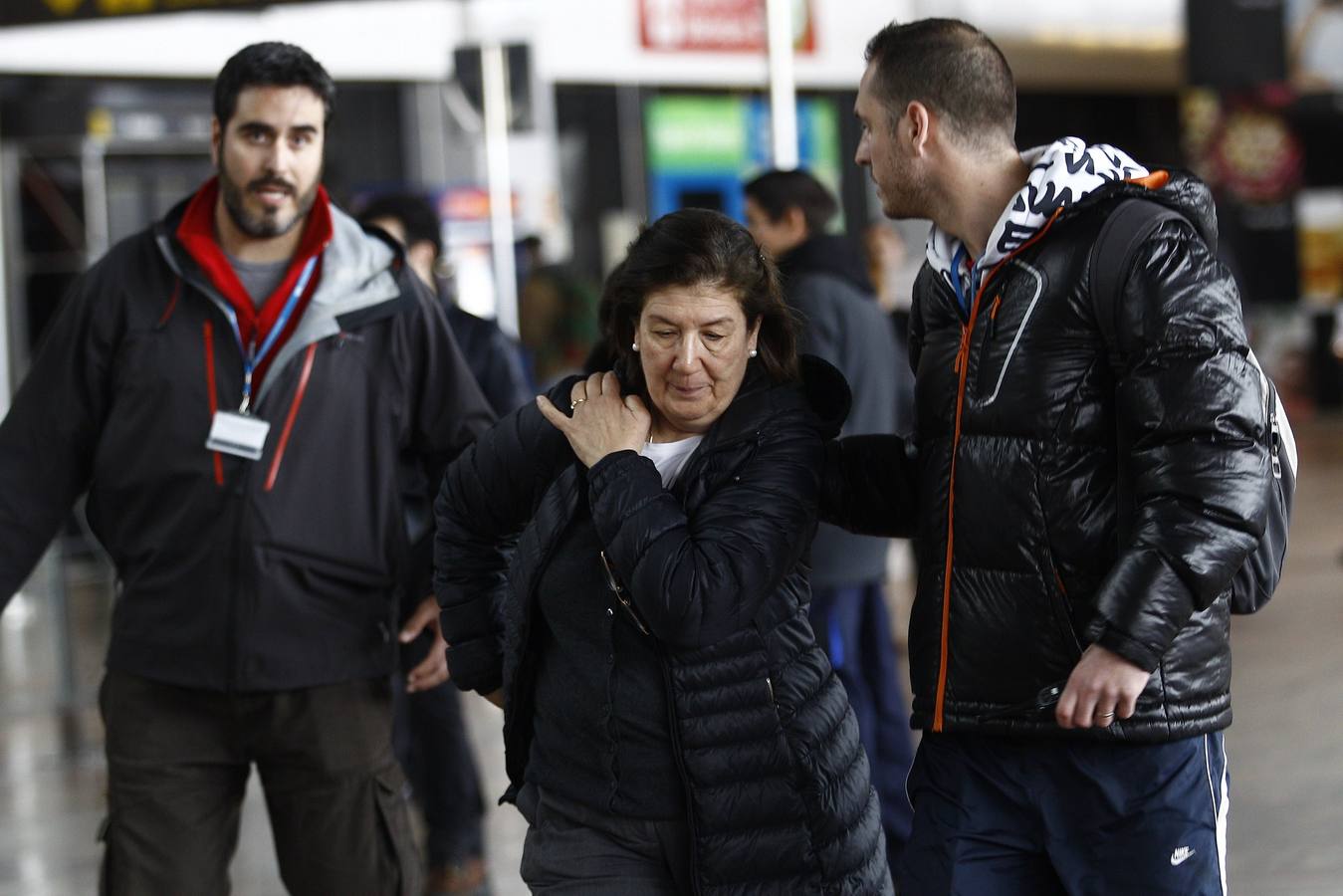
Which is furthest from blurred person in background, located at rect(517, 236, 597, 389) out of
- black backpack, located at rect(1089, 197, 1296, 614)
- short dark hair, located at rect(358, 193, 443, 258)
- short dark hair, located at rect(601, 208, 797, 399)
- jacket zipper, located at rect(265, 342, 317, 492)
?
black backpack, located at rect(1089, 197, 1296, 614)

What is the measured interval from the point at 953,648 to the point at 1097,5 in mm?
20085

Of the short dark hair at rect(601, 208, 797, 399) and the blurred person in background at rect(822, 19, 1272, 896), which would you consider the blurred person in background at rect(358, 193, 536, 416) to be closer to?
the short dark hair at rect(601, 208, 797, 399)

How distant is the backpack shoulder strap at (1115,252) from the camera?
108 inches

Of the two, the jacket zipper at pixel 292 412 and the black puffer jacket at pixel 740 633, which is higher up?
the jacket zipper at pixel 292 412

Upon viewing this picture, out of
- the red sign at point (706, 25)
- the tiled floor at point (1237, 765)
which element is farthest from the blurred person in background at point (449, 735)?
the red sign at point (706, 25)

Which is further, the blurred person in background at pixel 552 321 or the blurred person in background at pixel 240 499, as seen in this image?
the blurred person in background at pixel 552 321

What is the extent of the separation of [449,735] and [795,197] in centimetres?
203

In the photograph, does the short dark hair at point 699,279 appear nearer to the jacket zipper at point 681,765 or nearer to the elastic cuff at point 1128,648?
the jacket zipper at point 681,765

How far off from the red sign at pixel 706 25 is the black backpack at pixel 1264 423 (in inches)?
623

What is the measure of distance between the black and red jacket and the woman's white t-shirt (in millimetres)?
959

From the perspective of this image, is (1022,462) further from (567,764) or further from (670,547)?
(567,764)

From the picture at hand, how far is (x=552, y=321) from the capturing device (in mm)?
9141

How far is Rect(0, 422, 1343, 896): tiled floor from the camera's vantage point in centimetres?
574

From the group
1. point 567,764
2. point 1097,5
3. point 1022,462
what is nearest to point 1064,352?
point 1022,462
